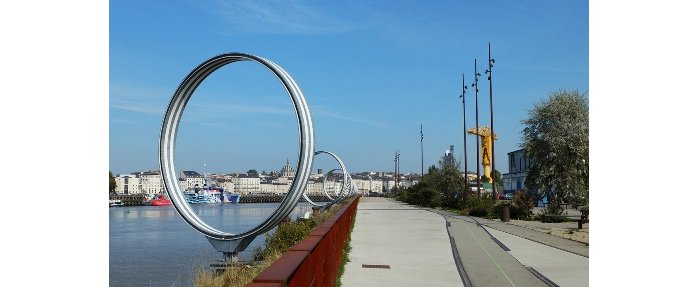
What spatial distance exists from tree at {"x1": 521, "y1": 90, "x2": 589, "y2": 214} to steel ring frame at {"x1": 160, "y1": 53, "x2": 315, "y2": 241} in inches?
804

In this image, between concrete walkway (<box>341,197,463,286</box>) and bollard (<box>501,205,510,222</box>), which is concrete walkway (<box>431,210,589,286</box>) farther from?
bollard (<box>501,205,510,222</box>)

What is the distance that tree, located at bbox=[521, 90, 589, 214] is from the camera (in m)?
32.1

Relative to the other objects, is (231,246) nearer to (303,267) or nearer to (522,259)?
(522,259)

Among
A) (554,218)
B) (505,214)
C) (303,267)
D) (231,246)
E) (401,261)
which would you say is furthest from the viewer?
(505,214)

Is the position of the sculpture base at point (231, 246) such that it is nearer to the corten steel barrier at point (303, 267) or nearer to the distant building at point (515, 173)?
the corten steel barrier at point (303, 267)

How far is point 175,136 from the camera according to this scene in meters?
16.8

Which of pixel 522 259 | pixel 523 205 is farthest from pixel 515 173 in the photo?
pixel 522 259

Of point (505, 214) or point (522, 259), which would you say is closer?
point (522, 259)

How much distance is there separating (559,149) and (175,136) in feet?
67.5
